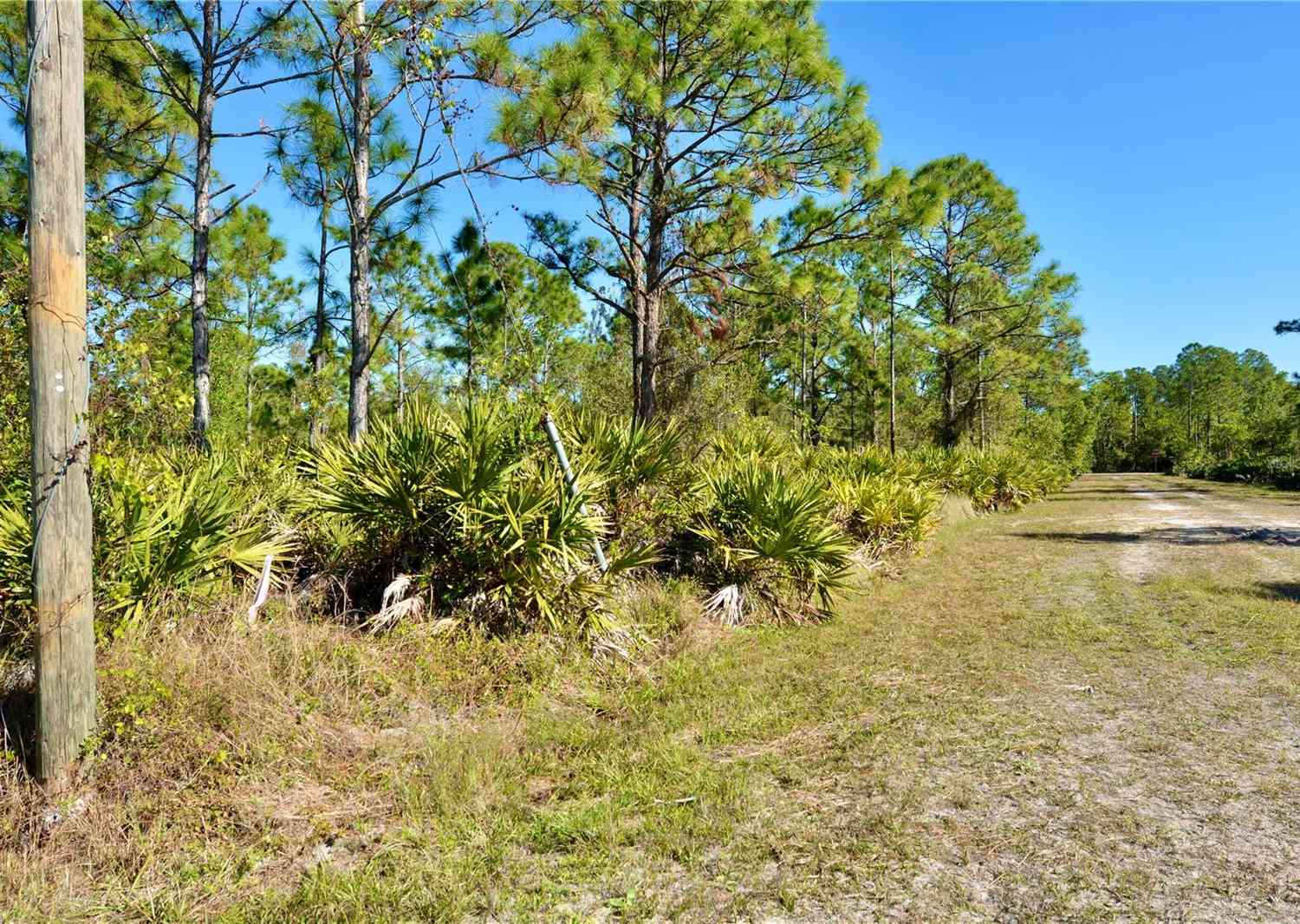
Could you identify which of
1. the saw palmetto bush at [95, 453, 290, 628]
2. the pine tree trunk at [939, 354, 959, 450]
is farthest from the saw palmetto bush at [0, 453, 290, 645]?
the pine tree trunk at [939, 354, 959, 450]

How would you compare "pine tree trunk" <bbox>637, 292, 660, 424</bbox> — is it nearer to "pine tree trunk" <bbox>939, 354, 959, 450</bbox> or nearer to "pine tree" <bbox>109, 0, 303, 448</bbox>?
"pine tree" <bbox>109, 0, 303, 448</bbox>

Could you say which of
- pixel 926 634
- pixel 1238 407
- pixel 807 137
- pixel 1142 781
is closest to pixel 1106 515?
pixel 807 137

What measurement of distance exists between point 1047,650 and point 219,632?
6.82 metres

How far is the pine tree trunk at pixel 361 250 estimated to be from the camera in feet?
29.9

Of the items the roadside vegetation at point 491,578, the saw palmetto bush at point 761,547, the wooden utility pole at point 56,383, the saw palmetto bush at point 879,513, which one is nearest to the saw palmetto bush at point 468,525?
the roadside vegetation at point 491,578

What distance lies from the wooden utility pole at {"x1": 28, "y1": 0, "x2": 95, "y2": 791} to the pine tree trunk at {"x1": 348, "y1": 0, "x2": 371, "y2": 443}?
18.9 ft

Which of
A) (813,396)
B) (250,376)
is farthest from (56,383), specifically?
(250,376)

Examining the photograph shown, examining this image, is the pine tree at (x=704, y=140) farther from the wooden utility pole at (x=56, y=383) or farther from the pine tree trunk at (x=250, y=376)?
the pine tree trunk at (x=250, y=376)

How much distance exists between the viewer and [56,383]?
124 inches

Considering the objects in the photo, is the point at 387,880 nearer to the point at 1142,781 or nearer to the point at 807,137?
the point at 1142,781

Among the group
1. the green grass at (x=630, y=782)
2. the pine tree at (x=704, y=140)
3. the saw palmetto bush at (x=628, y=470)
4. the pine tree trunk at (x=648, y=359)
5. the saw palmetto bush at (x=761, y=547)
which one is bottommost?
the green grass at (x=630, y=782)

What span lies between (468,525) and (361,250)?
5439 mm

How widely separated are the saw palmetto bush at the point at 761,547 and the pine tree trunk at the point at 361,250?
461 cm

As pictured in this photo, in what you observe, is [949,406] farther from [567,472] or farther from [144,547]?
[144,547]
